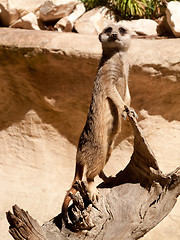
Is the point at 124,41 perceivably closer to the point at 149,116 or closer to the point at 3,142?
the point at 149,116

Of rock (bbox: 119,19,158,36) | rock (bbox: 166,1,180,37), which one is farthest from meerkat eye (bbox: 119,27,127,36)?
rock (bbox: 119,19,158,36)

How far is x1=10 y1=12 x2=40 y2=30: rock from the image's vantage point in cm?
381

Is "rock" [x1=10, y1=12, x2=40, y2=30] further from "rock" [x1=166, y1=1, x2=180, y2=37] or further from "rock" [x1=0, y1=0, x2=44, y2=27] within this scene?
"rock" [x1=166, y1=1, x2=180, y2=37]

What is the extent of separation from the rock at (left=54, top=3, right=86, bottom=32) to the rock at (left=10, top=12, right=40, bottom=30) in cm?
24

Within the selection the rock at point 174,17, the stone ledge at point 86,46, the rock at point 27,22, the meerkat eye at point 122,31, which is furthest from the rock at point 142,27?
the meerkat eye at point 122,31

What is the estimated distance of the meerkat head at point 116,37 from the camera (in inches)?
81.9

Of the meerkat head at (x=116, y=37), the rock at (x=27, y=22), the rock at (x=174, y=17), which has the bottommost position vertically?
the rock at (x=27, y=22)

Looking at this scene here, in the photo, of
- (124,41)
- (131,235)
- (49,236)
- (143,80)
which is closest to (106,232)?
(131,235)

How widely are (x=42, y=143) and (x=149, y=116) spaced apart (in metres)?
1.18

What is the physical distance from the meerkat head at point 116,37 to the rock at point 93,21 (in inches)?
65.6

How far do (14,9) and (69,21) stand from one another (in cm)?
61

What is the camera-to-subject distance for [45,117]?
12.4 feet

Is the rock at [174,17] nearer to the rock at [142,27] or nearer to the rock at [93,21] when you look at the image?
the rock at [142,27]

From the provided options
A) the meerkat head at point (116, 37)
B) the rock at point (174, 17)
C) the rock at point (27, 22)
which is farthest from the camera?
the rock at point (27, 22)
